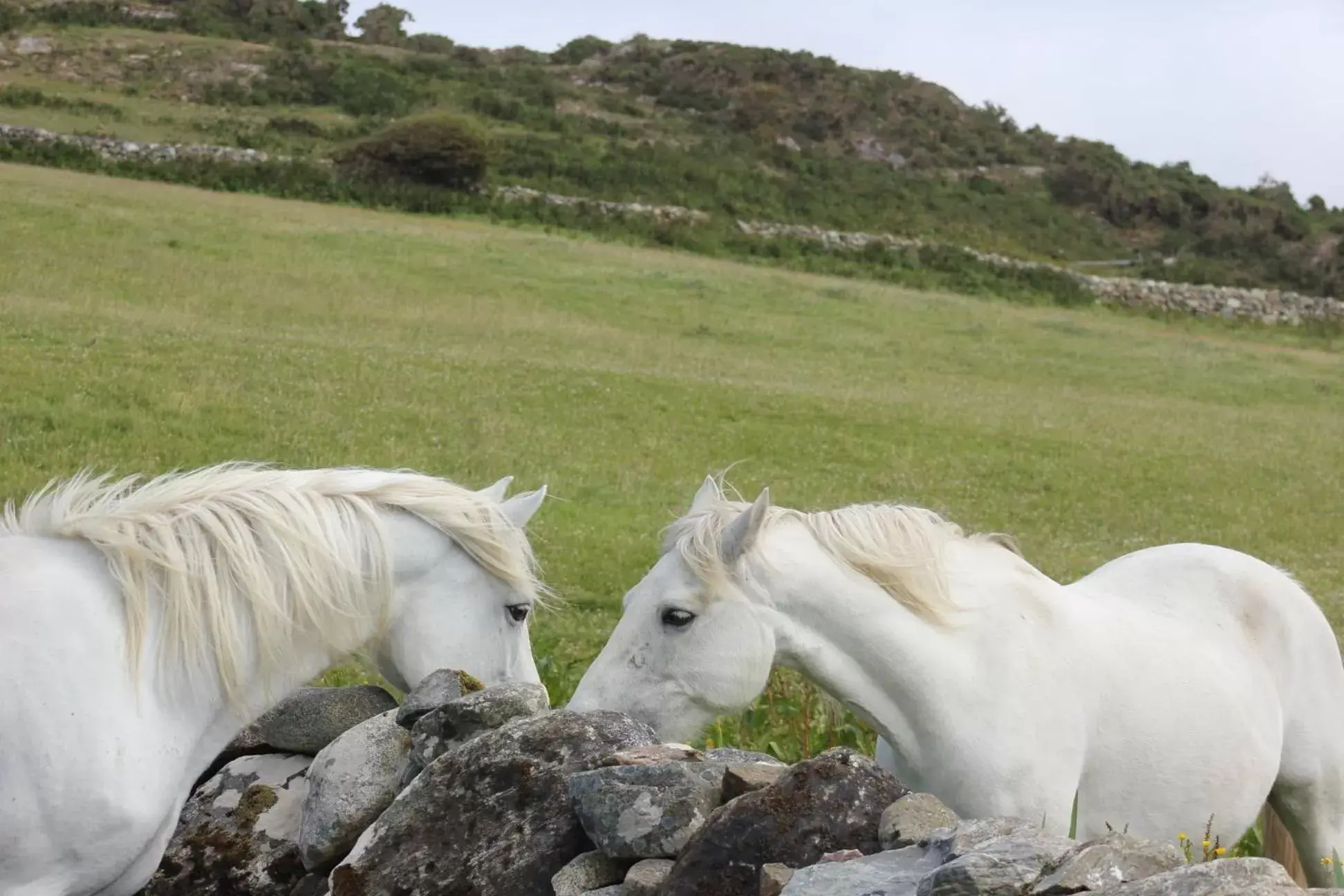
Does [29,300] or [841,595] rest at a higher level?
[841,595]

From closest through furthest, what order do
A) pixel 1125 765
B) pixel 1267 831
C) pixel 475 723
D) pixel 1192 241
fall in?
pixel 475 723, pixel 1125 765, pixel 1267 831, pixel 1192 241

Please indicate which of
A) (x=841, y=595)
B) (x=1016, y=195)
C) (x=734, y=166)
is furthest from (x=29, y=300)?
(x=1016, y=195)

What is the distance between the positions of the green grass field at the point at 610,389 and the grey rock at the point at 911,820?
2.70 metres

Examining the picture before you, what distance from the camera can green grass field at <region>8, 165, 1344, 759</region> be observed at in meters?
12.0

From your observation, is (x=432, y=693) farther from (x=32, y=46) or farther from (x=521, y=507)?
(x=32, y=46)

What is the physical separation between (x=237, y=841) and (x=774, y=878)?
203 cm

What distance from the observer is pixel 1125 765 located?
460 cm

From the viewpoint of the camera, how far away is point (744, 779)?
146 inches

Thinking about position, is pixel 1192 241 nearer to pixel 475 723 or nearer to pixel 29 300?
pixel 29 300

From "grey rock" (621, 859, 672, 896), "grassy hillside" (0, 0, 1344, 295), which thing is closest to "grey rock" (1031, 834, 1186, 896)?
"grey rock" (621, 859, 672, 896)

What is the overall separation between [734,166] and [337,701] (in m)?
41.1

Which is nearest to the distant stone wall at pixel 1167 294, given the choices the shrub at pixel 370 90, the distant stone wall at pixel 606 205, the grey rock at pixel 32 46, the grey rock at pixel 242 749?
the distant stone wall at pixel 606 205

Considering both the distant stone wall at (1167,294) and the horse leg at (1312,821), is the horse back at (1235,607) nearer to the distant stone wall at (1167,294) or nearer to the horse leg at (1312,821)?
the horse leg at (1312,821)

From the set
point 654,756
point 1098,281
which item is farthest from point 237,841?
point 1098,281
